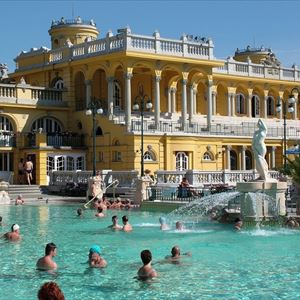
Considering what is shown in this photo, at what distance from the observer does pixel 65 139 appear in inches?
1751

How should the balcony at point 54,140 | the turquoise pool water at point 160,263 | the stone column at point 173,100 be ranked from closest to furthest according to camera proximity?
the turquoise pool water at point 160,263 → the balcony at point 54,140 → the stone column at point 173,100

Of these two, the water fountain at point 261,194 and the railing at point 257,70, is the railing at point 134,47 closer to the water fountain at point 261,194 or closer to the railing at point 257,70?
the railing at point 257,70

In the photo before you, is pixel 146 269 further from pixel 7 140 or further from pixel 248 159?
pixel 248 159

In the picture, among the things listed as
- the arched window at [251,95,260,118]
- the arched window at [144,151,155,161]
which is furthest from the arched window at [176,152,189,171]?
the arched window at [251,95,260,118]

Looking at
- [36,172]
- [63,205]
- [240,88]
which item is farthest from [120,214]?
[240,88]

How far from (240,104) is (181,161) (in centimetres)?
1545

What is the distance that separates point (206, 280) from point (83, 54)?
1356 inches

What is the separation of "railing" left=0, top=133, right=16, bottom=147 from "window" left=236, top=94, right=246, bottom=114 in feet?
70.0

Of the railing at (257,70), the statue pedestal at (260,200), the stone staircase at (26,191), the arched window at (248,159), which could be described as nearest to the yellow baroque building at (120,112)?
the arched window at (248,159)

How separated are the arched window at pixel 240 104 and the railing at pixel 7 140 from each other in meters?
21.3

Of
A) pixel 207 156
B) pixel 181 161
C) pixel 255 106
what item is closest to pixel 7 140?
pixel 181 161

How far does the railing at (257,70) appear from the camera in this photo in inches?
2153

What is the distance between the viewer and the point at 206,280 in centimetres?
1343

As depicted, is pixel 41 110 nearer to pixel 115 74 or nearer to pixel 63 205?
pixel 115 74
